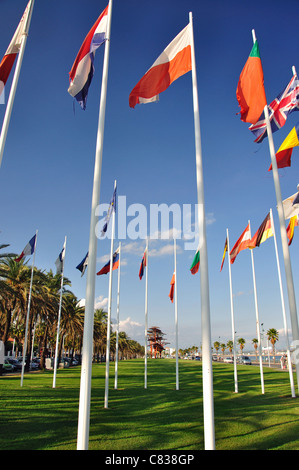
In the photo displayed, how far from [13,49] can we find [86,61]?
2.95m

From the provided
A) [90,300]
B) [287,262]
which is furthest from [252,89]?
[90,300]

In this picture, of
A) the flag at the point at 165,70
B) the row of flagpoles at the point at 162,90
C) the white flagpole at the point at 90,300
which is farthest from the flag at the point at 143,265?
the white flagpole at the point at 90,300

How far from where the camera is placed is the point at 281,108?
1199 cm

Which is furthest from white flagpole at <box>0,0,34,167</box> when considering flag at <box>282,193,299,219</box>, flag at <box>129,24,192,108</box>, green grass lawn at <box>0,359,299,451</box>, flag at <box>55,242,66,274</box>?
flag at <box>55,242,66,274</box>

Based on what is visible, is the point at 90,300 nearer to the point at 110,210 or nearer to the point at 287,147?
the point at 110,210

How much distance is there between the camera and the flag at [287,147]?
454 inches

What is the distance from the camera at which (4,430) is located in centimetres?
1102

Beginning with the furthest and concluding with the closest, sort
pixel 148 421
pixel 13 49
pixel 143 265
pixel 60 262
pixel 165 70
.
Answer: pixel 143 265, pixel 60 262, pixel 148 421, pixel 13 49, pixel 165 70

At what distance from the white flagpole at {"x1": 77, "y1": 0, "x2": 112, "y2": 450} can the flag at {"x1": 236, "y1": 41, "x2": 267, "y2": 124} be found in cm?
438

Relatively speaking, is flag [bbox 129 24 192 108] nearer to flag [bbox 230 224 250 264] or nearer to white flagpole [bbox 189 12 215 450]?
white flagpole [bbox 189 12 215 450]

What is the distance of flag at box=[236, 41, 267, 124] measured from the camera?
10.4 meters

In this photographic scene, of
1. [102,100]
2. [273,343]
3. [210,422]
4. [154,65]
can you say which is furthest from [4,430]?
[273,343]
